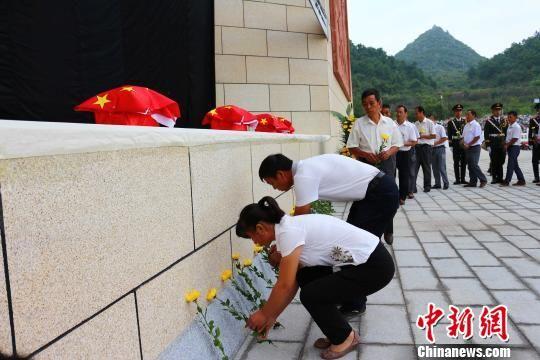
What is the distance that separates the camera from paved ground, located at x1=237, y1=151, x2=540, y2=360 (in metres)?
2.71

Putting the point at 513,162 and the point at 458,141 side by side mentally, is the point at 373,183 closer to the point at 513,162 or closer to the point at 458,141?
the point at 458,141

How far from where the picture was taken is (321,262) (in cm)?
257

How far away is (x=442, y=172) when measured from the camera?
391 inches

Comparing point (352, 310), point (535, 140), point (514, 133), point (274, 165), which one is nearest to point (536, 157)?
point (535, 140)

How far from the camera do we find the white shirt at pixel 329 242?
2449mm

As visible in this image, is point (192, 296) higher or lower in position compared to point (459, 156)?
lower

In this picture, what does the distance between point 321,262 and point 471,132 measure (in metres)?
8.47

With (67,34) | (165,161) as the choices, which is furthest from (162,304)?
(67,34)

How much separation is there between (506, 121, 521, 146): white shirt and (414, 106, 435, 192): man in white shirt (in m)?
1.86

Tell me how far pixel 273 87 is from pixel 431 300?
5703 mm

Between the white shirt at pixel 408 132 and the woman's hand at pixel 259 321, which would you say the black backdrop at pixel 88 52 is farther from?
the woman's hand at pixel 259 321

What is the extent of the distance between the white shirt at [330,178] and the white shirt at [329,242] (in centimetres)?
37

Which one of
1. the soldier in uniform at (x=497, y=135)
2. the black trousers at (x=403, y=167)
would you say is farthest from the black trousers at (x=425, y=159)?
the black trousers at (x=403, y=167)

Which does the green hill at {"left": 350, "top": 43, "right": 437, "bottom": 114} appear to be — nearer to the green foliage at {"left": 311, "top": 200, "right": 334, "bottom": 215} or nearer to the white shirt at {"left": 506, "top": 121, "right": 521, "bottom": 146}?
the white shirt at {"left": 506, "top": 121, "right": 521, "bottom": 146}
